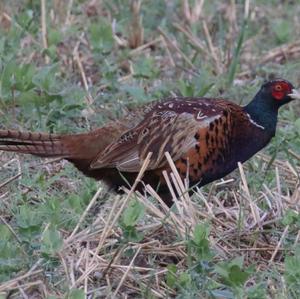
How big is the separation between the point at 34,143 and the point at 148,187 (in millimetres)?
747

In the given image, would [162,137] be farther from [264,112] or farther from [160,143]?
[264,112]

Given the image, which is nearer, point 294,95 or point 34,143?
point 34,143

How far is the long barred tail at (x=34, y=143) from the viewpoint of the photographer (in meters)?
6.11

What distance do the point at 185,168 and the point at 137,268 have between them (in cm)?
95

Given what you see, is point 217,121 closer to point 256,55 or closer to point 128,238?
point 128,238

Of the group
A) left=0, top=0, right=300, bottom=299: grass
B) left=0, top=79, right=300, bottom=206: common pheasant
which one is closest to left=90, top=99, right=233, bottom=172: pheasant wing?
left=0, top=79, right=300, bottom=206: common pheasant

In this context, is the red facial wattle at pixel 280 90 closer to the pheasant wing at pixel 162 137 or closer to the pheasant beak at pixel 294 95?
the pheasant beak at pixel 294 95

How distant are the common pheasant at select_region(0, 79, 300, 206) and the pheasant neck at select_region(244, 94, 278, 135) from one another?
10cm

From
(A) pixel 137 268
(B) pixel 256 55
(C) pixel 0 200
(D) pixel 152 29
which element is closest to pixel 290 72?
(B) pixel 256 55

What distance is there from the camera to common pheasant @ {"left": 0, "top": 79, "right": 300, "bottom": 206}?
245 inches

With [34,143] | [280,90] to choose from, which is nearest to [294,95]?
[280,90]

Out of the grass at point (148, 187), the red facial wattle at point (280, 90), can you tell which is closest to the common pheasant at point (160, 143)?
the grass at point (148, 187)

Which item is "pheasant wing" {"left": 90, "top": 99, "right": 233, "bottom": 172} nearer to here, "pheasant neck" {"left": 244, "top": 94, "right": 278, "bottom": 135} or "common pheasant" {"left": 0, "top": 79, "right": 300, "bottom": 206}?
"common pheasant" {"left": 0, "top": 79, "right": 300, "bottom": 206}

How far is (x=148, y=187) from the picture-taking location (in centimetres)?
580
